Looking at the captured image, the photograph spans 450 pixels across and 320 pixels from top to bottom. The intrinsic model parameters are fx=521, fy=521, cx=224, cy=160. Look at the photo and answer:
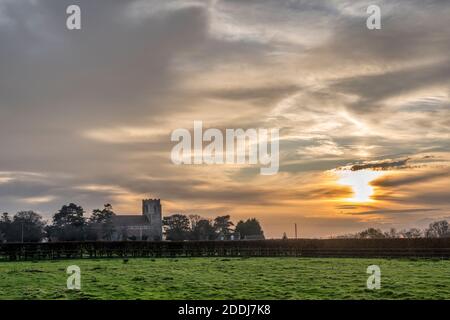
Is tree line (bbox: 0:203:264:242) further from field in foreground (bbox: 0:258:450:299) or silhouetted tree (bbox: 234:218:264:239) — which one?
field in foreground (bbox: 0:258:450:299)

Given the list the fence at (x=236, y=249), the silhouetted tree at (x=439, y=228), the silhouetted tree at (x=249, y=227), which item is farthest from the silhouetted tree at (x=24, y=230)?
the silhouetted tree at (x=439, y=228)

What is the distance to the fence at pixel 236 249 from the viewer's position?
177ft

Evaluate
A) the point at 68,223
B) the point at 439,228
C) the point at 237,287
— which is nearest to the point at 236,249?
the point at 237,287

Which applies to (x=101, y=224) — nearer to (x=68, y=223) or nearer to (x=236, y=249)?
(x=68, y=223)

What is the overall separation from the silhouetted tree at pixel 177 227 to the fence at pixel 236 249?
7850 centimetres

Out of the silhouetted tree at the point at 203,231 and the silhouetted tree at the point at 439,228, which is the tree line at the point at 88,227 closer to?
the silhouetted tree at the point at 203,231

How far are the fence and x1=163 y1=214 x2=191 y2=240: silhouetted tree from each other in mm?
78497

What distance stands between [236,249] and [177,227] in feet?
299

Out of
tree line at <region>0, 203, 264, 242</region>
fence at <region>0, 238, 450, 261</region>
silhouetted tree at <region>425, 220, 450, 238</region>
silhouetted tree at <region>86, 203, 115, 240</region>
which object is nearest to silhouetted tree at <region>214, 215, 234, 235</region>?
tree line at <region>0, 203, 264, 242</region>

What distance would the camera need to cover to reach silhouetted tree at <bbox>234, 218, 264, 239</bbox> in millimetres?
137500

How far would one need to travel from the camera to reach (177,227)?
499 feet

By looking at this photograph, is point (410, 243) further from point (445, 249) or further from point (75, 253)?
point (75, 253)

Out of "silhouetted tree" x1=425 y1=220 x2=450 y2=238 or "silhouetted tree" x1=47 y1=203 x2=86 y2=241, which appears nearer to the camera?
"silhouetted tree" x1=425 y1=220 x2=450 y2=238
